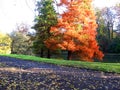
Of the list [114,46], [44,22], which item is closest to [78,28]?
[44,22]

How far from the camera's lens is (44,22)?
40.8 metres

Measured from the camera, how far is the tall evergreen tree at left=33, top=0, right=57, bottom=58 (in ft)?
133

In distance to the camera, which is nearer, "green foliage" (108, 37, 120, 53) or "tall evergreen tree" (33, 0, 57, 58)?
"tall evergreen tree" (33, 0, 57, 58)

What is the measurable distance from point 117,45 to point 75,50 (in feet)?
66.9

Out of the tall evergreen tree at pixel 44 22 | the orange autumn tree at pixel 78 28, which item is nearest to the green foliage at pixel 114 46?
the tall evergreen tree at pixel 44 22

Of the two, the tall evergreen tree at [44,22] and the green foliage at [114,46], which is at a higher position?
the tall evergreen tree at [44,22]

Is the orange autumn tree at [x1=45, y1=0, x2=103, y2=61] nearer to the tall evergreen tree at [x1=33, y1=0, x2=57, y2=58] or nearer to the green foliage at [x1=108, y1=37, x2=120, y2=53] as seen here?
the tall evergreen tree at [x1=33, y1=0, x2=57, y2=58]

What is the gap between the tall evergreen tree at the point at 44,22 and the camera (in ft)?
133

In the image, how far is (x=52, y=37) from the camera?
38.6 metres

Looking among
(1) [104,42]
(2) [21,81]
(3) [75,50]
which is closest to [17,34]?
(1) [104,42]

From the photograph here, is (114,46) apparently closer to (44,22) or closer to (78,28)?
(44,22)

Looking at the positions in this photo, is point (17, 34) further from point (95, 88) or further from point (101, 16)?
point (95, 88)

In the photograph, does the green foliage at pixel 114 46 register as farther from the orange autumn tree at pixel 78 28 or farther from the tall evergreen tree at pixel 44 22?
the orange autumn tree at pixel 78 28

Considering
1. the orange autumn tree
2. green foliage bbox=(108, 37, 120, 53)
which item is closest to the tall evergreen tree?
the orange autumn tree
